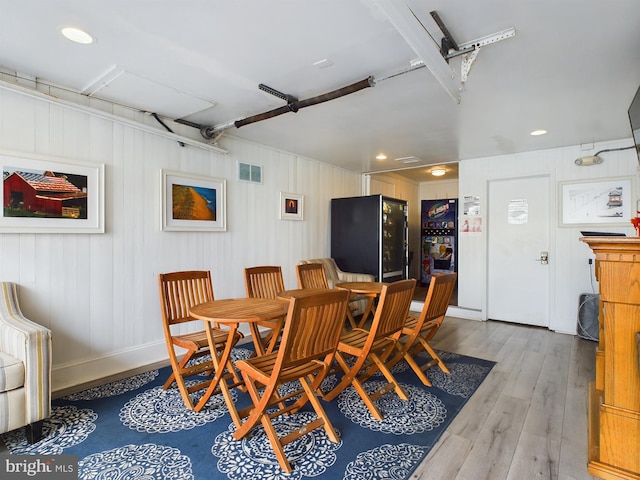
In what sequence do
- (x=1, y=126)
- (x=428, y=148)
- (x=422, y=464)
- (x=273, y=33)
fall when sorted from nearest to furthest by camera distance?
(x=422, y=464) → (x=273, y=33) → (x=1, y=126) → (x=428, y=148)

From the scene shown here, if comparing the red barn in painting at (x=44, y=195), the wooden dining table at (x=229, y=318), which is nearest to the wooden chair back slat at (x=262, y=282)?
the wooden dining table at (x=229, y=318)

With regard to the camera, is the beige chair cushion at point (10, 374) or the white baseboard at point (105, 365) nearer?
the beige chair cushion at point (10, 374)

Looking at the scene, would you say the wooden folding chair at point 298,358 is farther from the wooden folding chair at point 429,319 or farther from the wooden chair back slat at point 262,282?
the wooden chair back slat at point 262,282

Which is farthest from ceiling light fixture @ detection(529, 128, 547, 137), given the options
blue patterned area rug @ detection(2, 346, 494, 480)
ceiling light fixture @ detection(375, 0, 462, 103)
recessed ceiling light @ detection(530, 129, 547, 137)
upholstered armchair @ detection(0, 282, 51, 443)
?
upholstered armchair @ detection(0, 282, 51, 443)

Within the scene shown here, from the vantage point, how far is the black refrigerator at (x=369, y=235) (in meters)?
5.22

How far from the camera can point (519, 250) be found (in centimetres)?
490

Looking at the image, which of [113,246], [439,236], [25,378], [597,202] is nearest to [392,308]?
[25,378]

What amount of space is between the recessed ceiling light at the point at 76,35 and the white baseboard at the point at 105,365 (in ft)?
8.06

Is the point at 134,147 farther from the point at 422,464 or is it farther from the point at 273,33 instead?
the point at 422,464

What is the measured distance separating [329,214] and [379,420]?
149 inches

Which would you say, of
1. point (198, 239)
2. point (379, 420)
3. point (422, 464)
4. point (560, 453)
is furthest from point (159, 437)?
point (560, 453)

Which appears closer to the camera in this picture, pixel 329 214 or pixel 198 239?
pixel 198 239

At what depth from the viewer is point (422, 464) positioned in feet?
6.07

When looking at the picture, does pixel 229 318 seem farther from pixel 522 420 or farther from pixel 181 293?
pixel 522 420
